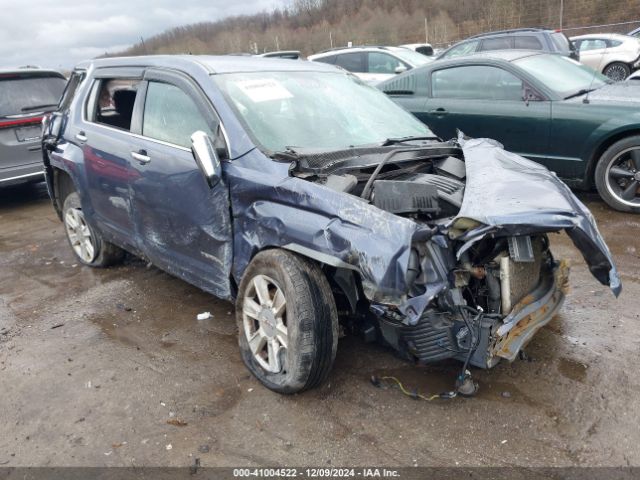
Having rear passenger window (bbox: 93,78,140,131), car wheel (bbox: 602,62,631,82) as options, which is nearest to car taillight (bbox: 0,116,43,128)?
rear passenger window (bbox: 93,78,140,131)

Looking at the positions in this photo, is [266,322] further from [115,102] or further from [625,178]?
[625,178]

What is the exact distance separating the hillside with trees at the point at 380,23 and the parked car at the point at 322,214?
3.38 m

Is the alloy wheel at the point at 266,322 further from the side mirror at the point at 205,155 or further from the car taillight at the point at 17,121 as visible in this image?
the car taillight at the point at 17,121

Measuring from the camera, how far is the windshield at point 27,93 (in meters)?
7.20

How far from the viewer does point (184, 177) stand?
3381 millimetres

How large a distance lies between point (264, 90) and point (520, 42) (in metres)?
8.41

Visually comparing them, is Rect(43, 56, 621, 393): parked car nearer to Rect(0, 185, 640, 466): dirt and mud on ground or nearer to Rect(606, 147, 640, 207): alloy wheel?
Rect(0, 185, 640, 466): dirt and mud on ground

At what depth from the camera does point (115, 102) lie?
4586mm

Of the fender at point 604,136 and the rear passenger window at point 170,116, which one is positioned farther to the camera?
the fender at point 604,136

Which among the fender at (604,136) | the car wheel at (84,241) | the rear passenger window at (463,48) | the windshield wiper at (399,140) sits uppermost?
the rear passenger window at (463,48)

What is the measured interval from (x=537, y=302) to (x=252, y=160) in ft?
5.72

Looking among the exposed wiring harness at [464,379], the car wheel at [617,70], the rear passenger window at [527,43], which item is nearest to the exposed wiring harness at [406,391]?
the exposed wiring harness at [464,379]

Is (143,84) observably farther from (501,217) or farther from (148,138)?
(501,217)

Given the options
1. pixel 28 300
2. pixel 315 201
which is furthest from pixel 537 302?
pixel 28 300
